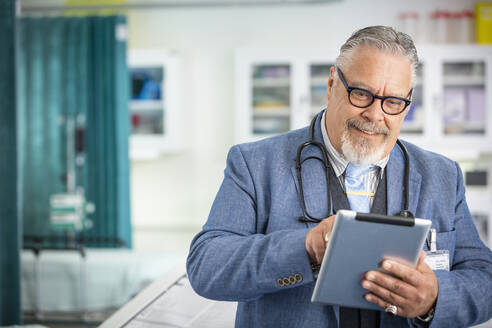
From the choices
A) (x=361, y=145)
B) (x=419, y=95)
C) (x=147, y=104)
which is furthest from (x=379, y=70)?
(x=147, y=104)

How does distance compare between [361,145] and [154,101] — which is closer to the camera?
[361,145]

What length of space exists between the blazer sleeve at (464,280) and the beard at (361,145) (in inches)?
9.5

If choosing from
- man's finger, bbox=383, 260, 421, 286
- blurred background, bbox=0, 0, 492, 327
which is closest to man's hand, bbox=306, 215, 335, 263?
man's finger, bbox=383, 260, 421, 286

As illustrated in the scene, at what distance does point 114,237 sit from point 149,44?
1.76 m

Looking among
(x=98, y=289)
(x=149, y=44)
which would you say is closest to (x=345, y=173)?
(x=98, y=289)

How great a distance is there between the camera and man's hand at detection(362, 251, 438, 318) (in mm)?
936

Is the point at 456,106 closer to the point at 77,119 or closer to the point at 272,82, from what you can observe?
the point at 272,82

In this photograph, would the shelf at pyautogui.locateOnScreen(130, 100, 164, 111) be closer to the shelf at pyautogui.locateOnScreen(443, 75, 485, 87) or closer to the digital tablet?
the shelf at pyautogui.locateOnScreen(443, 75, 485, 87)

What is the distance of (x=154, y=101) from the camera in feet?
14.6

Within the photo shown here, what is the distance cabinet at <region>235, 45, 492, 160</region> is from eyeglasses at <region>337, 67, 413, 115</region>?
303cm

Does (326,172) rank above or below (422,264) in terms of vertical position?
above

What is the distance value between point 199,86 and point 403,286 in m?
3.84

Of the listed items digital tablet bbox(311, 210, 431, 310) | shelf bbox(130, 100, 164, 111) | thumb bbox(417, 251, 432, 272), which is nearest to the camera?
digital tablet bbox(311, 210, 431, 310)

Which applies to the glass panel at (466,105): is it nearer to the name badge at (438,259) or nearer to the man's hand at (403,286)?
the name badge at (438,259)
